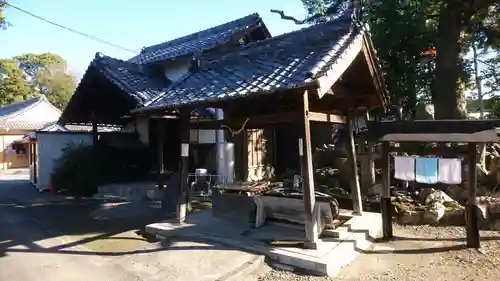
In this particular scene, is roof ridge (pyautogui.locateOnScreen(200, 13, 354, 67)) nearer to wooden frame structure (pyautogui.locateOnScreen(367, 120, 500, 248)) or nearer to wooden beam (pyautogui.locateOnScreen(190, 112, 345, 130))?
wooden beam (pyautogui.locateOnScreen(190, 112, 345, 130))

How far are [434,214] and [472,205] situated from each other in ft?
7.25

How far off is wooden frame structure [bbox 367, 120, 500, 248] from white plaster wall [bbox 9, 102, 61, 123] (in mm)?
34626

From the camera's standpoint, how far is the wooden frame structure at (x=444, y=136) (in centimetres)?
634

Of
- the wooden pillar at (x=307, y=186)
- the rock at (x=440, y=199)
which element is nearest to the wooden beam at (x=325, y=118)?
the wooden pillar at (x=307, y=186)

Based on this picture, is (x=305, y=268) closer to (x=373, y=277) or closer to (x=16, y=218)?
Result: (x=373, y=277)

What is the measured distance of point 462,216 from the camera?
8539mm

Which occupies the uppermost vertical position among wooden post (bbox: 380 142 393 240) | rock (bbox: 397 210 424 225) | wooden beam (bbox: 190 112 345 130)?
wooden beam (bbox: 190 112 345 130)

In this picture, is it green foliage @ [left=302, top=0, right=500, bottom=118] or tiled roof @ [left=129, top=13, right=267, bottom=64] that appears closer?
green foliage @ [left=302, top=0, right=500, bottom=118]

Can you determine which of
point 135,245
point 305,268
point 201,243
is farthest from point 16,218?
point 305,268

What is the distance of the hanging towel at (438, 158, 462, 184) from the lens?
22.9ft

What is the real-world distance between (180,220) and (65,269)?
8.89 feet

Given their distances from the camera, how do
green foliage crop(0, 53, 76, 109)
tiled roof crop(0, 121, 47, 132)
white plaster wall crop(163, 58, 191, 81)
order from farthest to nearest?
green foliage crop(0, 53, 76, 109)
tiled roof crop(0, 121, 47, 132)
white plaster wall crop(163, 58, 191, 81)

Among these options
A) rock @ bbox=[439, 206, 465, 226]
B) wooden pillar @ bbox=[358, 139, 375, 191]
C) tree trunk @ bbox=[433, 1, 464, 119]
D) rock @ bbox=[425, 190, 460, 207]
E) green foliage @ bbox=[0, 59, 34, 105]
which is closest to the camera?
rock @ bbox=[439, 206, 465, 226]

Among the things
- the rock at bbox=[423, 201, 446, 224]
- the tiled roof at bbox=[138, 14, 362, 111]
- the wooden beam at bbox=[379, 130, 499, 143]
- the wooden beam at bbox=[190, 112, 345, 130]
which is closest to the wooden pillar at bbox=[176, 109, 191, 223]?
the wooden beam at bbox=[190, 112, 345, 130]
